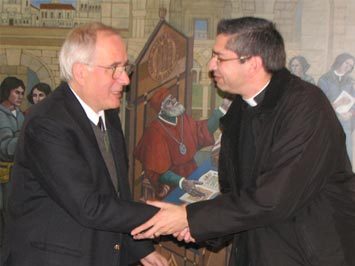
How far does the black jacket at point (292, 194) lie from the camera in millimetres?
2781

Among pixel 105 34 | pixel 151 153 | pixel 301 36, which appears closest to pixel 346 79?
pixel 301 36

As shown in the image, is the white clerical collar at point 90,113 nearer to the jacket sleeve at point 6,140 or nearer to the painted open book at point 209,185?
the painted open book at point 209,185

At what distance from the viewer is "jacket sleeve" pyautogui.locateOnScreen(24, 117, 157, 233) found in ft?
9.17

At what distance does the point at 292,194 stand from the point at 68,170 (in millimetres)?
1053

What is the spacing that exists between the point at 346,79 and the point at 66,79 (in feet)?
8.12

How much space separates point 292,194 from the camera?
2.77 metres

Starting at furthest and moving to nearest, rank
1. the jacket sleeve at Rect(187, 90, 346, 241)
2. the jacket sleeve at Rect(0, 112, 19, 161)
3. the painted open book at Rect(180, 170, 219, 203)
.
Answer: the jacket sleeve at Rect(0, 112, 19, 161) < the painted open book at Rect(180, 170, 219, 203) < the jacket sleeve at Rect(187, 90, 346, 241)

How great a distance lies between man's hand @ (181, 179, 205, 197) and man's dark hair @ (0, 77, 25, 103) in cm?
167

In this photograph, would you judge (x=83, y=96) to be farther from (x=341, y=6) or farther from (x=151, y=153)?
(x=341, y=6)

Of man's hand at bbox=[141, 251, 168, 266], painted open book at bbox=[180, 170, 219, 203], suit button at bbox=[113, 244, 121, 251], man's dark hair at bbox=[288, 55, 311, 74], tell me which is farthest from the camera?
painted open book at bbox=[180, 170, 219, 203]

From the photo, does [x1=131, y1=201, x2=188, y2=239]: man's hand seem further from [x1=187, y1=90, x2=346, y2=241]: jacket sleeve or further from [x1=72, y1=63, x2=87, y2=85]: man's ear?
[x1=72, y1=63, x2=87, y2=85]: man's ear

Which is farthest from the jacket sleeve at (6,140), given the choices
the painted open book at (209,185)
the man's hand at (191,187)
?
the painted open book at (209,185)

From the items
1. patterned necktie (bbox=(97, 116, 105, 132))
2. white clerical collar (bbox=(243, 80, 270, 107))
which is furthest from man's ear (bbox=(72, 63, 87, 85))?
white clerical collar (bbox=(243, 80, 270, 107))

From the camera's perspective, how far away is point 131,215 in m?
2.98
